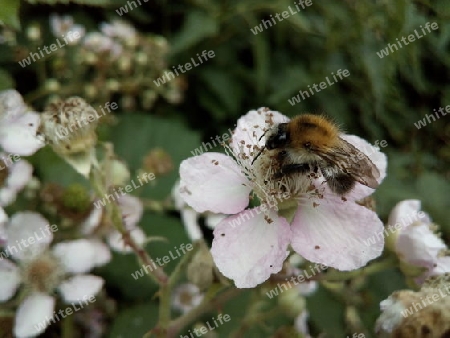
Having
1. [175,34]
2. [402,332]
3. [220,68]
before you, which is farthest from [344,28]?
[402,332]

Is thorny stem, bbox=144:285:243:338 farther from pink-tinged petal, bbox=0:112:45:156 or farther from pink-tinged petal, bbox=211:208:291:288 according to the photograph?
pink-tinged petal, bbox=0:112:45:156

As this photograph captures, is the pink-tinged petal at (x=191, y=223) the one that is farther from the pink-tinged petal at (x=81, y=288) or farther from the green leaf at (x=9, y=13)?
the green leaf at (x=9, y=13)

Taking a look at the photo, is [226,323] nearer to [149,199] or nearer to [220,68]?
[149,199]

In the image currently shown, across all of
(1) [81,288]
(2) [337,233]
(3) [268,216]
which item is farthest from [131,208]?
(2) [337,233]

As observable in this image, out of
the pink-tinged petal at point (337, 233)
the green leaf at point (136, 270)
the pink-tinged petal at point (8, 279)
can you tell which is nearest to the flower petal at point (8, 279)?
the pink-tinged petal at point (8, 279)

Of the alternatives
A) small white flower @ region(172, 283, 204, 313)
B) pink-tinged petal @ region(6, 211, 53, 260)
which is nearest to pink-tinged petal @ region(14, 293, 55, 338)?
pink-tinged petal @ region(6, 211, 53, 260)
